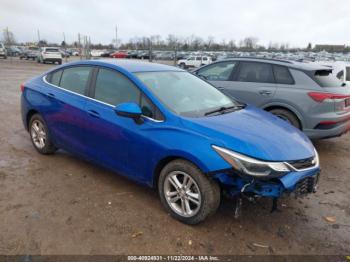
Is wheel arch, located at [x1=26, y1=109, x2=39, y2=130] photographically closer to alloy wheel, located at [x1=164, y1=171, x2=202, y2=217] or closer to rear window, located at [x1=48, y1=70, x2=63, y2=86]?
rear window, located at [x1=48, y1=70, x2=63, y2=86]

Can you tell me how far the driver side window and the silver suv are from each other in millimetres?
27

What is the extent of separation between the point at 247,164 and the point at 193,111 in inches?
39.0

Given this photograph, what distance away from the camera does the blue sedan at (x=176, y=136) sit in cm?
279

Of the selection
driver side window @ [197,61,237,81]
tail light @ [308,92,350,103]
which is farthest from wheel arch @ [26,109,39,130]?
tail light @ [308,92,350,103]

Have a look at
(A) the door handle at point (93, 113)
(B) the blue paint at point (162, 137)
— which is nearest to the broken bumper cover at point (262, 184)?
(B) the blue paint at point (162, 137)

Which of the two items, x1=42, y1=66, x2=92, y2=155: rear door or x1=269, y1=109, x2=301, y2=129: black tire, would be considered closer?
x1=42, y1=66, x2=92, y2=155: rear door

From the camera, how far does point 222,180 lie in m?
2.80

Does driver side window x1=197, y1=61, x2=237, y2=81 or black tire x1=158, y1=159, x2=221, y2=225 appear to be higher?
driver side window x1=197, y1=61, x2=237, y2=81

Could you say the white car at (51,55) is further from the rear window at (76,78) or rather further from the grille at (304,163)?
the grille at (304,163)

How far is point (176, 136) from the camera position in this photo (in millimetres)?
3023

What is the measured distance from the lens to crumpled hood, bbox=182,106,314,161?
280cm

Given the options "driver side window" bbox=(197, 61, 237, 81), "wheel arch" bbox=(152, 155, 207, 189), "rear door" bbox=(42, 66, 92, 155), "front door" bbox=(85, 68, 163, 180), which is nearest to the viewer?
"wheel arch" bbox=(152, 155, 207, 189)

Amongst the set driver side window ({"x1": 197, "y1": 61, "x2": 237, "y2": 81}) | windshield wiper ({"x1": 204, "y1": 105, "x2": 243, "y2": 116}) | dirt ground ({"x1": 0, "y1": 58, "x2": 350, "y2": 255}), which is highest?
driver side window ({"x1": 197, "y1": 61, "x2": 237, "y2": 81})

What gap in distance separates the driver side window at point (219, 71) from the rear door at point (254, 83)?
0.19m
